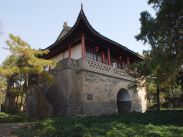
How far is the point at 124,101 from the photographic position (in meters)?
18.5

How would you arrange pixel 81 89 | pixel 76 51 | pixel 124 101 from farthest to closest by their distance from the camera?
pixel 124 101 → pixel 76 51 → pixel 81 89

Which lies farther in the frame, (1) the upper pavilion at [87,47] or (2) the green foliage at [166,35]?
(1) the upper pavilion at [87,47]

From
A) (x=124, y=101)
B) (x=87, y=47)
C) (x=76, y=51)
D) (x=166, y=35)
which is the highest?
(x=87, y=47)

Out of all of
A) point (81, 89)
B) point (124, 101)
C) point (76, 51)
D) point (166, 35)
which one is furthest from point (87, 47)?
point (166, 35)

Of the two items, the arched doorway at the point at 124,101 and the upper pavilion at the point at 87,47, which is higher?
the upper pavilion at the point at 87,47

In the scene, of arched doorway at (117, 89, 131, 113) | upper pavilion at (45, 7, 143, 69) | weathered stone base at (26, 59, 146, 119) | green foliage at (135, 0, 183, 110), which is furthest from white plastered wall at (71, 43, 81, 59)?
green foliage at (135, 0, 183, 110)

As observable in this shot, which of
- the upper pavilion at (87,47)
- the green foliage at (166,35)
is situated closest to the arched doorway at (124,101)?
the upper pavilion at (87,47)

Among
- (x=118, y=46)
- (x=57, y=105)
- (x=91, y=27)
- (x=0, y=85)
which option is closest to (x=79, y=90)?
(x=57, y=105)

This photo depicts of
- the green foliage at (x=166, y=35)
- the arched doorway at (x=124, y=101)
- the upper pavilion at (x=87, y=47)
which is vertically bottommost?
the arched doorway at (x=124, y=101)

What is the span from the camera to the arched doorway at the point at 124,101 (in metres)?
18.2

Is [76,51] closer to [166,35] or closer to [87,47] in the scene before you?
[87,47]

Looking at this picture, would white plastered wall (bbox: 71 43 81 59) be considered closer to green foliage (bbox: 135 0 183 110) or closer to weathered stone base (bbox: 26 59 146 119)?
weathered stone base (bbox: 26 59 146 119)

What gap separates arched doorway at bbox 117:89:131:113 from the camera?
18.2 meters

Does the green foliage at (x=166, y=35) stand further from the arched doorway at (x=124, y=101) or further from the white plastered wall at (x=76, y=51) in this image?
the arched doorway at (x=124, y=101)
